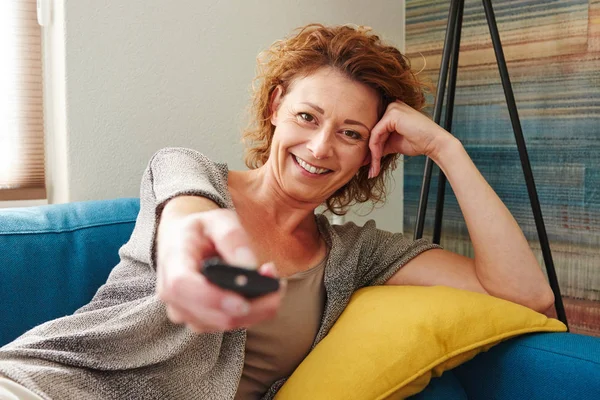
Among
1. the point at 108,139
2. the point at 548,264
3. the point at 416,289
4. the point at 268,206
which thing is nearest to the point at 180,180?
the point at 268,206

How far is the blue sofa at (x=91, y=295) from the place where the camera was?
128 cm

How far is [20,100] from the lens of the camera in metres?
1.88

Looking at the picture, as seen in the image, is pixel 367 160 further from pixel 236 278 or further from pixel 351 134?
pixel 236 278

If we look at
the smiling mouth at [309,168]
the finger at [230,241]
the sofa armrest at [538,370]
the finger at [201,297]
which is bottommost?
the sofa armrest at [538,370]

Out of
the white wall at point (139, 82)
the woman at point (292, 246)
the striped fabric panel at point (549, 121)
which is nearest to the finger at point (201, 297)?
the woman at point (292, 246)

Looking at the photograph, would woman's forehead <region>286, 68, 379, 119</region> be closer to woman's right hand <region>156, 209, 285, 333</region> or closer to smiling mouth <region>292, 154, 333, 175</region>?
smiling mouth <region>292, 154, 333, 175</region>

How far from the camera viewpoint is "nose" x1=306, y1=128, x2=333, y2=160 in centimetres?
138

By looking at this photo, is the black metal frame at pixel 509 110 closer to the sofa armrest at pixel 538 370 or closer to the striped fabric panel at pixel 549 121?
the striped fabric panel at pixel 549 121

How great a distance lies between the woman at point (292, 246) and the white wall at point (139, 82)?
35 cm

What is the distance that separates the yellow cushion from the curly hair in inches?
16.7

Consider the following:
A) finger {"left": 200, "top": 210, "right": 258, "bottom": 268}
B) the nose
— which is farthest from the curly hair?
finger {"left": 200, "top": 210, "right": 258, "bottom": 268}

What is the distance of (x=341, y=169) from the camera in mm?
1464

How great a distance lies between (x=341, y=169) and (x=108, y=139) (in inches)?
27.4

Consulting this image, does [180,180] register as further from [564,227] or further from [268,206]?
[564,227]
